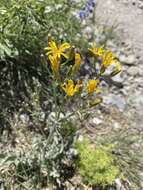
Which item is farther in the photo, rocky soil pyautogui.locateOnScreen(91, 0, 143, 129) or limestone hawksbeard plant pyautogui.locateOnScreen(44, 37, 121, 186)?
rocky soil pyautogui.locateOnScreen(91, 0, 143, 129)

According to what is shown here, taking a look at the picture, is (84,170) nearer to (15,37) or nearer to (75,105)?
(75,105)

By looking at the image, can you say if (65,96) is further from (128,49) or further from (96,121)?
(128,49)

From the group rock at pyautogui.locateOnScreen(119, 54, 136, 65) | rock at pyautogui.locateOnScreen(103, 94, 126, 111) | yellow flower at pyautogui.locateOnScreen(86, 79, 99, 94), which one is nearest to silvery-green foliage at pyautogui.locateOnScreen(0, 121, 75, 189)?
yellow flower at pyautogui.locateOnScreen(86, 79, 99, 94)

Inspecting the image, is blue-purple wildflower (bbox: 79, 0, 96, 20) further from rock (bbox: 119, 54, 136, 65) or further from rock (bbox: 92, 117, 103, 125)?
rock (bbox: 92, 117, 103, 125)

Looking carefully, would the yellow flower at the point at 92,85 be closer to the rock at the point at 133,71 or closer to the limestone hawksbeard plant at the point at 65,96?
the limestone hawksbeard plant at the point at 65,96

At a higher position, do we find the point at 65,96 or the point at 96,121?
the point at 65,96

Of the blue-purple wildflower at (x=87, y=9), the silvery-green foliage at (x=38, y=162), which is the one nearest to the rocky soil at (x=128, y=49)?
the blue-purple wildflower at (x=87, y=9)

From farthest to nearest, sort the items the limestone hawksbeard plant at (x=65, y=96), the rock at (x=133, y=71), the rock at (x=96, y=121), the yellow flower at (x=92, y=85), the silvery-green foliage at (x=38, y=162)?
the rock at (x=133, y=71)
the rock at (x=96, y=121)
the silvery-green foliage at (x=38, y=162)
the limestone hawksbeard plant at (x=65, y=96)
the yellow flower at (x=92, y=85)

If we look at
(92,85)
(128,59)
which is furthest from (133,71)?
(92,85)

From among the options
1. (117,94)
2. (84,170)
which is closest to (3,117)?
(84,170)
